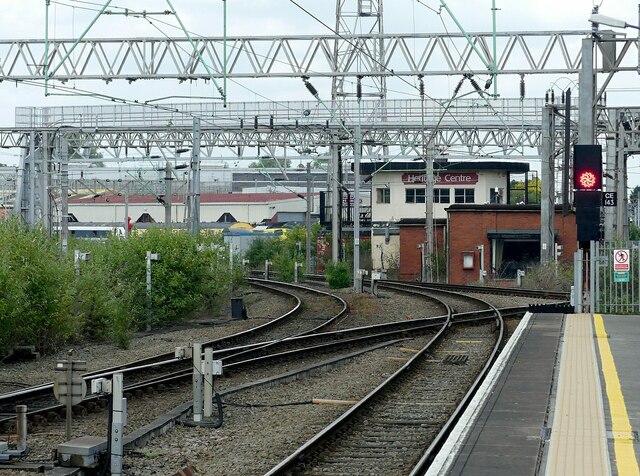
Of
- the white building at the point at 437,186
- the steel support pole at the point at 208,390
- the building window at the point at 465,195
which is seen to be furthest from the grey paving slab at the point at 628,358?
the building window at the point at 465,195

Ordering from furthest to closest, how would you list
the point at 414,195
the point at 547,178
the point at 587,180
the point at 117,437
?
1. the point at 414,195
2. the point at 547,178
3. the point at 587,180
4. the point at 117,437

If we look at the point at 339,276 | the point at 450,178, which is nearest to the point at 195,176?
the point at 339,276

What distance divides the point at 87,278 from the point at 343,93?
3361cm

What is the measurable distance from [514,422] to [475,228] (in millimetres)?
51629

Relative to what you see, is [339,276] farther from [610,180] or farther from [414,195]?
[414,195]

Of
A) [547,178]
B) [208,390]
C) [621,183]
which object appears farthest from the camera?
[547,178]

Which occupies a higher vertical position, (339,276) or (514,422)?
(339,276)

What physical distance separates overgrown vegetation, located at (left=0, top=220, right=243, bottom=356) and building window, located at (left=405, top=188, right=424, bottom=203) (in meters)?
36.6

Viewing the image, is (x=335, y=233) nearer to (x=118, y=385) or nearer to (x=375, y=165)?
(x=375, y=165)

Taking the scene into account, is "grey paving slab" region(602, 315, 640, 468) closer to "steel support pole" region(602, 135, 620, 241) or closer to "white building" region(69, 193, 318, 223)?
"steel support pole" region(602, 135, 620, 241)

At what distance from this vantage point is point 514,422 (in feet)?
39.0

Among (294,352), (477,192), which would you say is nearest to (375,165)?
(477,192)

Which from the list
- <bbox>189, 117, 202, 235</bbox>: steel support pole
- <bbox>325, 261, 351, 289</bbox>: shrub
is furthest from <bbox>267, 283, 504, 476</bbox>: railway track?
<bbox>325, 261, 351, 289</bbox>: shrub

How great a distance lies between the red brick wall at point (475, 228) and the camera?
62.9 metres
